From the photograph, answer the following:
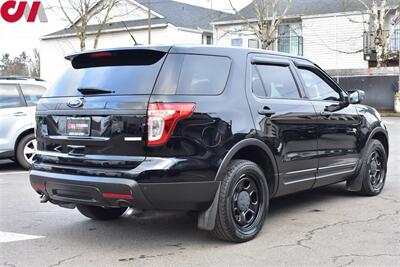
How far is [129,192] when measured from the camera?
448cm

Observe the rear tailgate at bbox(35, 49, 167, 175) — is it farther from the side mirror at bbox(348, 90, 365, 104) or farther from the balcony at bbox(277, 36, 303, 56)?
the balcony at bbox(277, 36, 303, 56)

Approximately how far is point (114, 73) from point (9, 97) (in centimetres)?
589

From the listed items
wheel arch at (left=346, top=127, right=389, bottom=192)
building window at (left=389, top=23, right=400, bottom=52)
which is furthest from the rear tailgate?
building window at (left=389, top=23, right=400, bottom=52)

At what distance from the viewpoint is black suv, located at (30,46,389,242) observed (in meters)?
4.55

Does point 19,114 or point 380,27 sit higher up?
point 380,27

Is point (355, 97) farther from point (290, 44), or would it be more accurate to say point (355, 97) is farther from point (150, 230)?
point (290, 44)

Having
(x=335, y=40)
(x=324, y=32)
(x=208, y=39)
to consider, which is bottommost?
(x=335, y=40)

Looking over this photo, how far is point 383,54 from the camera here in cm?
2797

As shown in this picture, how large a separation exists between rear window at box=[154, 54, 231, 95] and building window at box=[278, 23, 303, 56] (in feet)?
94.9

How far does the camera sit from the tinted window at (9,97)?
10055 millimetres

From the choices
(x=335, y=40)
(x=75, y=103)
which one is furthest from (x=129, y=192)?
(x=335, y=40)

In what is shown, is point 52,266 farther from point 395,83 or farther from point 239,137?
point 395,83

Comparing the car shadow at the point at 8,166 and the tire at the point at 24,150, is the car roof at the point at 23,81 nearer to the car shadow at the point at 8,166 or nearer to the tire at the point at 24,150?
the tire at the point at 24,150

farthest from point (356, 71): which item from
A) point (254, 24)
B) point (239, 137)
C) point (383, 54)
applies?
point (239, 137)
